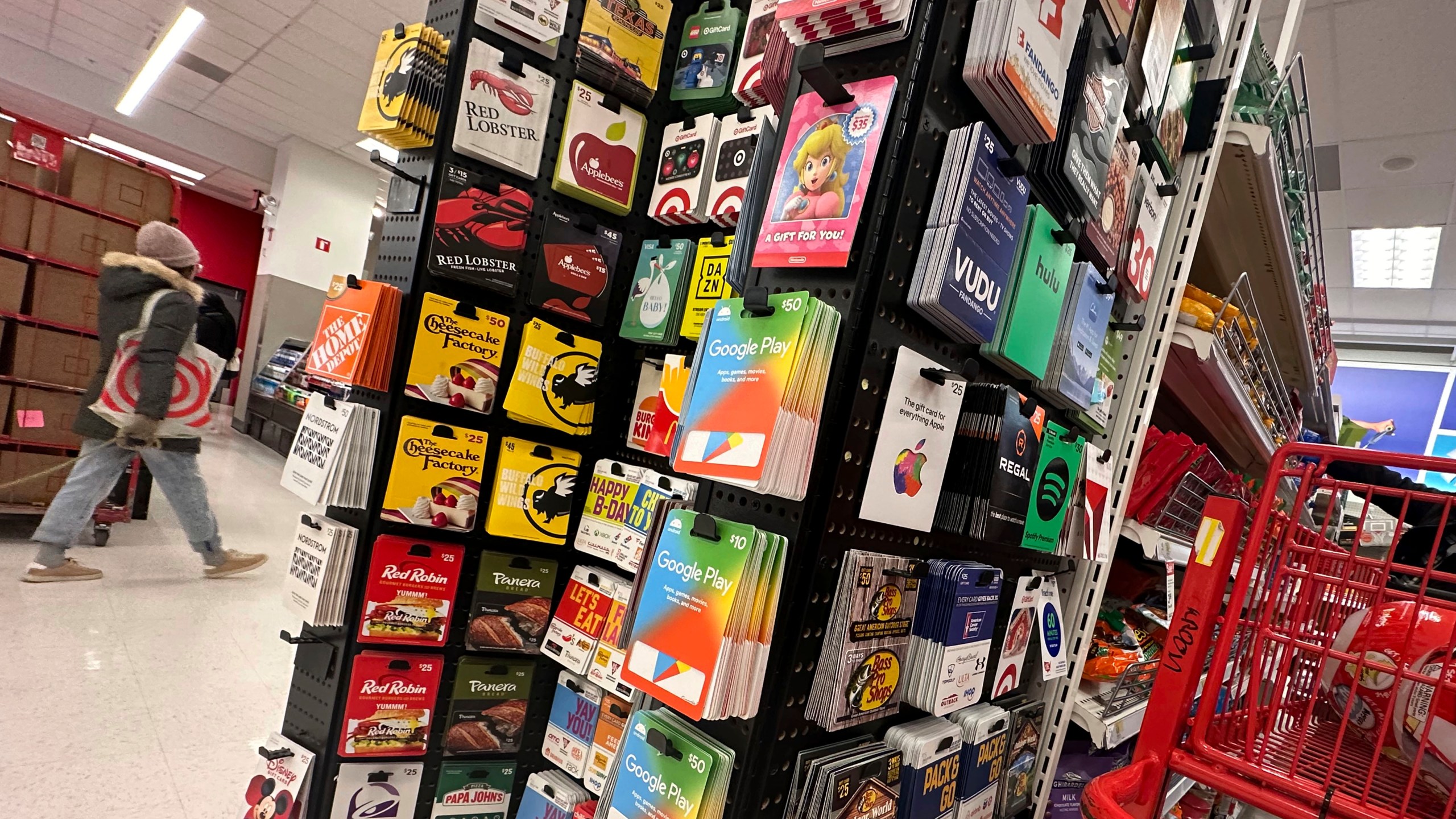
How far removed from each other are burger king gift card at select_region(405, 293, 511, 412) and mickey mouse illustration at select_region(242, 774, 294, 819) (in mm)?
879

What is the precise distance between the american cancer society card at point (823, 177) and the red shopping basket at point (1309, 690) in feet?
2.19

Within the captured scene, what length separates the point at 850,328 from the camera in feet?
2.87

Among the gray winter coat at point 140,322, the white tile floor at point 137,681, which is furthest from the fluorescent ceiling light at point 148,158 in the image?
the gray winter coat at point 140,322

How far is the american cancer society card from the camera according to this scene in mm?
861

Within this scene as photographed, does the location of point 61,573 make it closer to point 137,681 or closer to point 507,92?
point 137,681

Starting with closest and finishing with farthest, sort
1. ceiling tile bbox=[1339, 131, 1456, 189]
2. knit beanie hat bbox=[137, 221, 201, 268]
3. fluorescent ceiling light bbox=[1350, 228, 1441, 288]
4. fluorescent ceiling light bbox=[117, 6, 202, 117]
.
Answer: knit beanie hat bbox=[137, 221, 201, 268] → ceiling tile bbox=[1339, 131, 1456, 189] → fluorescent ceiling light bbox=[1350, 228, 1441, 288] → fluorescent ceiling light bbox=[117, 6, 202, 117]

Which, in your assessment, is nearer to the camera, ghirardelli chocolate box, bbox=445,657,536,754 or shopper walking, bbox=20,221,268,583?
ghirardelli chocolate box, bbox=445,657,536,754

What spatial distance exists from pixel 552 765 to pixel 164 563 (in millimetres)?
3511

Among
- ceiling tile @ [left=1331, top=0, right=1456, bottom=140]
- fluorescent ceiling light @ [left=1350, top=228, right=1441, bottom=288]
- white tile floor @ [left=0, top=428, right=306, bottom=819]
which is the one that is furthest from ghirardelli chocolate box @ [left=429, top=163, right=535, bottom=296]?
fluorescent ceiling light @ [left=1350, top=228, right=1441, bottom=288]

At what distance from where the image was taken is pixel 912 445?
965mm

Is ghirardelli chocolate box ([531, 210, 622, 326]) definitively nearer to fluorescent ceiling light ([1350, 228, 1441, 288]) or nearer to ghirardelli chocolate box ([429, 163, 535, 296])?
ghirardelli chocolate box ([429, 163, 535, 296])

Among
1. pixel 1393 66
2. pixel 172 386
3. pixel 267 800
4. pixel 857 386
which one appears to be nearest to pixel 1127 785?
pixel 857 386

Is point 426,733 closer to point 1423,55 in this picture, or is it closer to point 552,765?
point 552,765

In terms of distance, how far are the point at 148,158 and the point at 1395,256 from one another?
55.5ft
